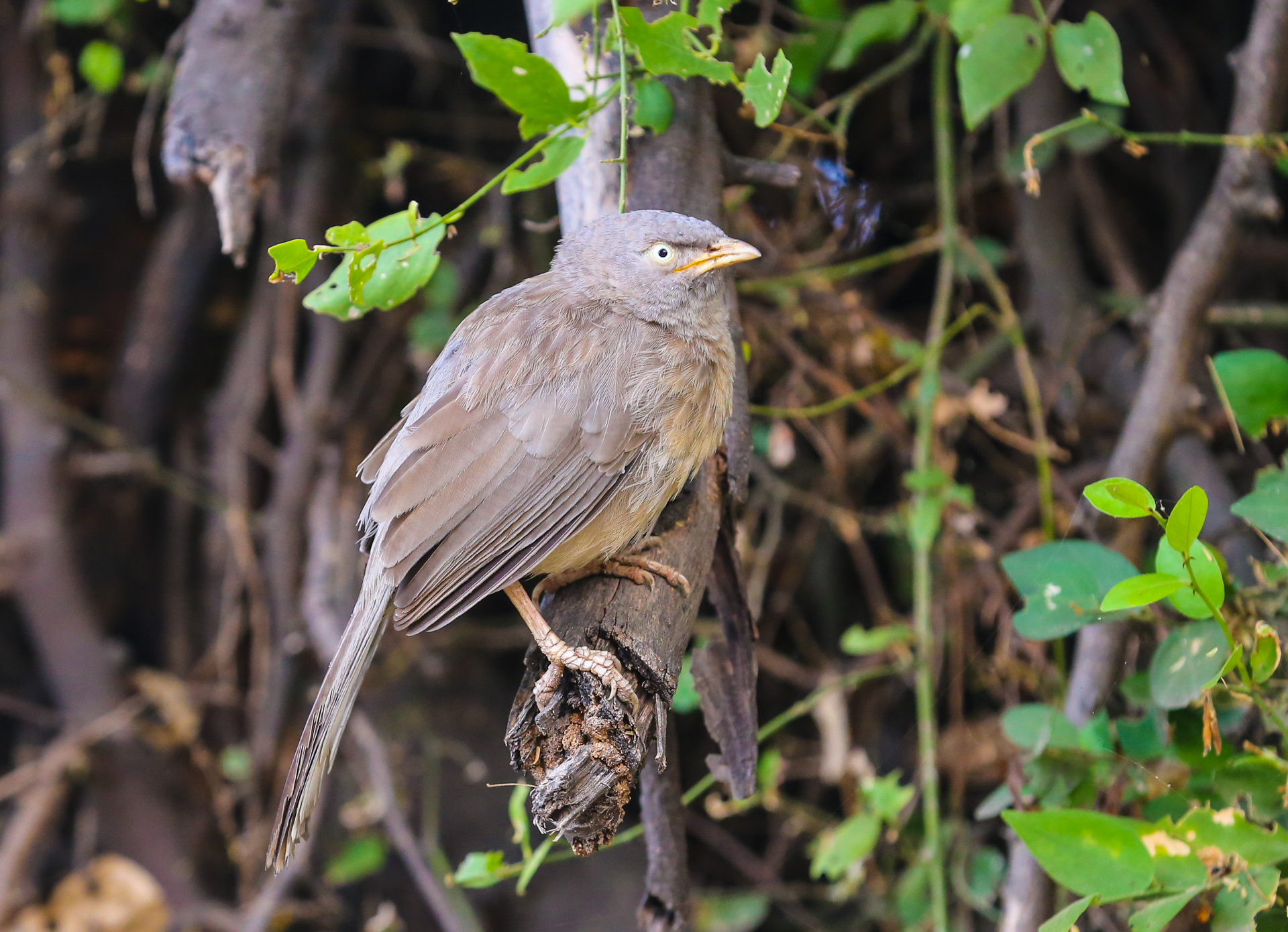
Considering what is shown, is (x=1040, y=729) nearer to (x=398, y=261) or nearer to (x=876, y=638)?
(x=876, y=638)

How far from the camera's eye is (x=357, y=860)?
3.56 metres

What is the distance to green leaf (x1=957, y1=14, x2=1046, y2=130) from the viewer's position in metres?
2.29

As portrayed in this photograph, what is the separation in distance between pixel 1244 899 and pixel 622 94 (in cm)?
183

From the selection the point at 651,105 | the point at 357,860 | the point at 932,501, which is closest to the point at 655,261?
the point at 651,105

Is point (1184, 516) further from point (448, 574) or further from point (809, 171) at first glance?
point (809, 171)

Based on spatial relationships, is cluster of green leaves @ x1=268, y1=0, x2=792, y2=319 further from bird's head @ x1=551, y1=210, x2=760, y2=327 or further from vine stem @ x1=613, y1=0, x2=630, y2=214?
bird's head @ x1=551, y1=210, x2=760, y2=327

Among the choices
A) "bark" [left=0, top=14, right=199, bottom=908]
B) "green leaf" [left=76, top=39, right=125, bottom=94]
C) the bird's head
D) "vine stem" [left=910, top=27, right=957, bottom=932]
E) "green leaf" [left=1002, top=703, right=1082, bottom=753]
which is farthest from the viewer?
"bark" [left=0, top=14, right=199, bottom=908]

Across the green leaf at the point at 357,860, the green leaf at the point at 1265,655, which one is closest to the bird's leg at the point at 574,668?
the green leaf at the point at 1265,655

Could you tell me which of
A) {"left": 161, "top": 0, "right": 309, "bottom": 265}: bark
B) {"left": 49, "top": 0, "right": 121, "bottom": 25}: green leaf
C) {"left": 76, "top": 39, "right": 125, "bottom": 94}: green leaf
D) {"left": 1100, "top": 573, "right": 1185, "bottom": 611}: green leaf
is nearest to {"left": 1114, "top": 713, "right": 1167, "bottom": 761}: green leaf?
{"left": 1100, "top": 573, "right": 1185, "bottom": 611}: green leaf

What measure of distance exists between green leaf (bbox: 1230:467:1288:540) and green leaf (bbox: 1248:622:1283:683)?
0.59 ft

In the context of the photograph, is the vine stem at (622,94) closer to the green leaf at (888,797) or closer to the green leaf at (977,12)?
the green leaf at (977,12)

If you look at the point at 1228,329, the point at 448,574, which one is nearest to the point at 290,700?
the point at 448,574

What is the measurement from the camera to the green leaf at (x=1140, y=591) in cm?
162

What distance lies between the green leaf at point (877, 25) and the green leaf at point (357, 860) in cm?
292
